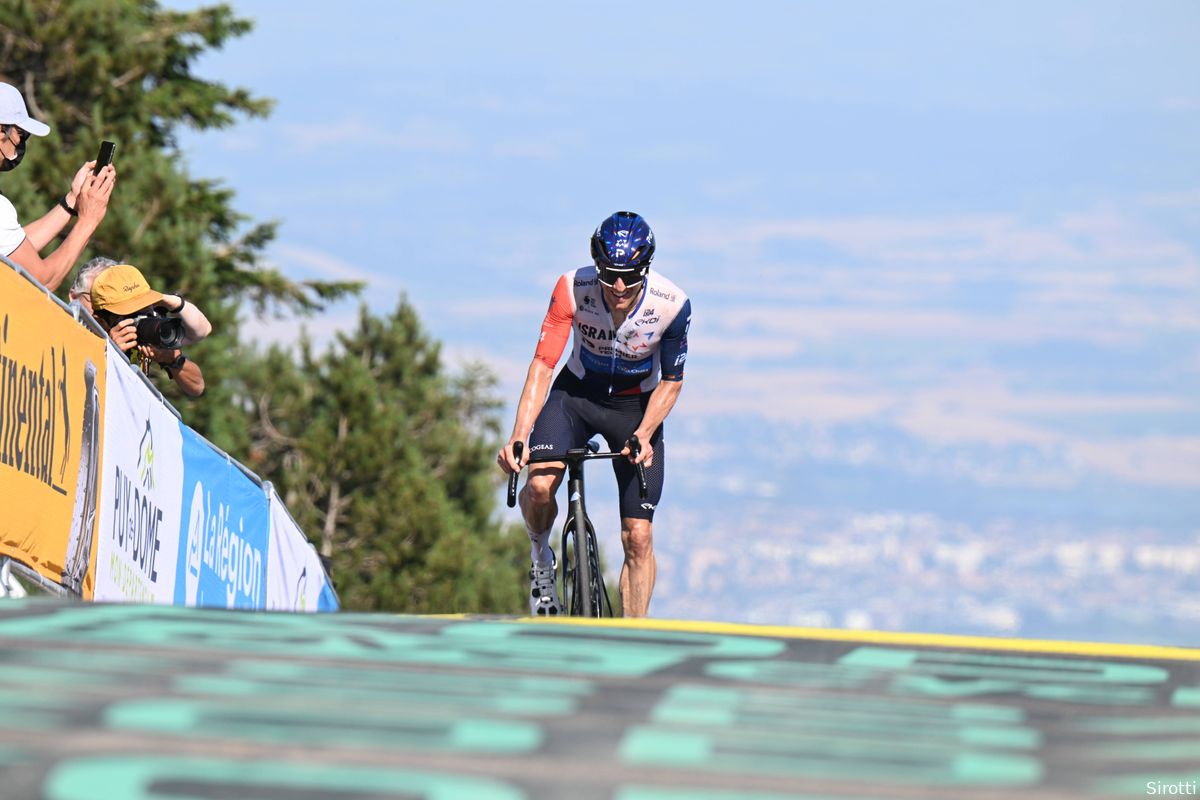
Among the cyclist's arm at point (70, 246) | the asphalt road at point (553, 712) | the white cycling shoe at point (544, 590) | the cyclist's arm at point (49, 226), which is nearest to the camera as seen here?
the asphalt road at point (553, 712)

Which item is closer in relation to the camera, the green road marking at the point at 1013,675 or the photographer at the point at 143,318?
the green road marking at the point at 1013,675

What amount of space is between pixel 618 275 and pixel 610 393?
1.16 metres

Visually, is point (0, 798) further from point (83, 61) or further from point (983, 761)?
point (83, 61)

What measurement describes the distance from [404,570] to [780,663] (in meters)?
43.6

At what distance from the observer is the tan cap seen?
877cm

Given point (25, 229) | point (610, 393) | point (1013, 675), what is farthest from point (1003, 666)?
point (610, 393)

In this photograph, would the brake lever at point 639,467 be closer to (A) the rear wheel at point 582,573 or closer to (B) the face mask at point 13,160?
(A) the rear wheel at point 582,573

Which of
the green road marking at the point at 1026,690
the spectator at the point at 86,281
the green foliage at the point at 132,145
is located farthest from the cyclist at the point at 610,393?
the green foliage at the point at 132,145

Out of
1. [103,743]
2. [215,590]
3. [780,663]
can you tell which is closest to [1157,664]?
[780,663]

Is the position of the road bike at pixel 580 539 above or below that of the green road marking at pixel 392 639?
above

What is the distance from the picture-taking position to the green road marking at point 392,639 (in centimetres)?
411

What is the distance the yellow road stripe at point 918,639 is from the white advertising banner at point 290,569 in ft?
22.7

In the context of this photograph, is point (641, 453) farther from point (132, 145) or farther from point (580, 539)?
point (132, 145)

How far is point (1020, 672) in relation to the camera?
4359mm
